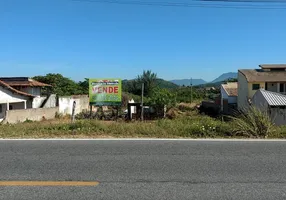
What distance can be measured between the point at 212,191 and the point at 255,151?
2901 mm

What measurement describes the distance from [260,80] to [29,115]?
107ft

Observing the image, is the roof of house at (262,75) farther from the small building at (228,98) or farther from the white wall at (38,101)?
the white wall at (38,101)

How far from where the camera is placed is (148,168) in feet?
18.4

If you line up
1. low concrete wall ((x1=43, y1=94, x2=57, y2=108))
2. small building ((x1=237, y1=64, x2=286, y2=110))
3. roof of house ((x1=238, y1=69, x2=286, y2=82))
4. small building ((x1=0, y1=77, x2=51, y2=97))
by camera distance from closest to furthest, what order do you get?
1. low concrete wall ((x1=43, y1=94, x2=57, y2=108))
2. small building ((x1=0, y1=77, x2=51, y2=97))
3. small building ((x1=237, y1=64, x2=286, y2=110))
4. roof of house ((x1=238, y1=69, x2=286, y2=82))

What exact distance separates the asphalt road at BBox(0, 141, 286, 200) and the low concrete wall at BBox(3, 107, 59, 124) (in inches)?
670

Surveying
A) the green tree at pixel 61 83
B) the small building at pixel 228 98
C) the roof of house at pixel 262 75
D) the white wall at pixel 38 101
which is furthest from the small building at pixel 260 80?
the white wall at pixel 38 101

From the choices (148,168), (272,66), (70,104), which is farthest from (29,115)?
(272,66)

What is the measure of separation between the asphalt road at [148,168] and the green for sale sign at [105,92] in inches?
412

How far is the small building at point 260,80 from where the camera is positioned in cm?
4416

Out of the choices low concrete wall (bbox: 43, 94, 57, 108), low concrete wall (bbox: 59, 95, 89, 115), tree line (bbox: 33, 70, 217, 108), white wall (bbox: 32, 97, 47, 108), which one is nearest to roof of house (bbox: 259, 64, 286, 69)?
tree line (bbox: 33, 70, 217, 108)

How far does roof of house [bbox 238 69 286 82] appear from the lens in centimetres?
4438

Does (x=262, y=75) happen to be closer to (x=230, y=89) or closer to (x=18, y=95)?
(x=230, y=89)

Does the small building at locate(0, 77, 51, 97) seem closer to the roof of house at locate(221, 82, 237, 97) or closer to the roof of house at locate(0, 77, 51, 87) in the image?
the roof of house at locate(0, 77, 51, 87)

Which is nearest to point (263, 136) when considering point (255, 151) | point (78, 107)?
point (255, 151)
